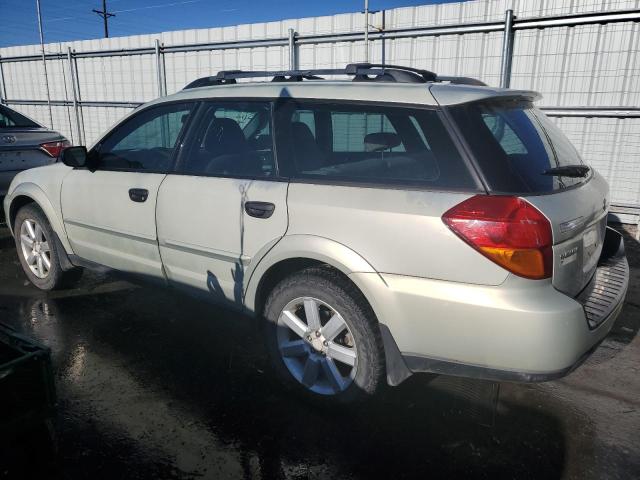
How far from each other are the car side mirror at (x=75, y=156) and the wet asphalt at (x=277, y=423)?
124 cm

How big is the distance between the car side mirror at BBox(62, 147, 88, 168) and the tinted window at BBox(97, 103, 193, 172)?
0.11m

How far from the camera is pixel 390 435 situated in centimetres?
271

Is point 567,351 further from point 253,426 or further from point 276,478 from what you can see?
point 253,426

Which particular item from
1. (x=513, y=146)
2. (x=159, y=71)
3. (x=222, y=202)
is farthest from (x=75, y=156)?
(x=159, y=71)

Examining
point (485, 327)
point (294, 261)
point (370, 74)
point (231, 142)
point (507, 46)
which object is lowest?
point (485, 327)

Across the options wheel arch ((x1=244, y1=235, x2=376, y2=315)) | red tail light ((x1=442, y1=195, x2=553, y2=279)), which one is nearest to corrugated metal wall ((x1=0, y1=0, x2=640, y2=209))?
red tail light ((x1=442, y1=195, x2=553, y2=279))

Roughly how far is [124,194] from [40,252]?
151 cm

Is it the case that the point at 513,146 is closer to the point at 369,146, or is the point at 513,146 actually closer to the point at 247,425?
the point at 369,146

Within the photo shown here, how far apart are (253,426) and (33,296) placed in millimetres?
2840

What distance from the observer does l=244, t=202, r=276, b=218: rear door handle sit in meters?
2.89

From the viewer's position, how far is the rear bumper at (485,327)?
2.24m

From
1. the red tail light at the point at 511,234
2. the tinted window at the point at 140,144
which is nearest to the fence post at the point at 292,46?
the tinted window at the point at 140,144

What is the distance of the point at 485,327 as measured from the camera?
2295 millimetres

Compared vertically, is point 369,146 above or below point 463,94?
below
